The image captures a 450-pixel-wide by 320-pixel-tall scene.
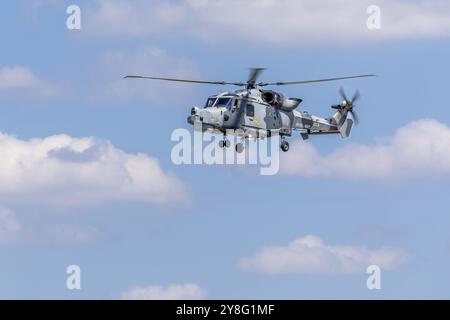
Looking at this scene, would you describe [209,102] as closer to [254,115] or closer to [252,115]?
[252,115]

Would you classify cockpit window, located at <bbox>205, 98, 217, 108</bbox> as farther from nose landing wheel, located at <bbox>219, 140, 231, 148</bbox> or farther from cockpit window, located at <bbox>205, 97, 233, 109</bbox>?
nose landing wheel, located at <bbox>219, 140, 231, 148</bbox>

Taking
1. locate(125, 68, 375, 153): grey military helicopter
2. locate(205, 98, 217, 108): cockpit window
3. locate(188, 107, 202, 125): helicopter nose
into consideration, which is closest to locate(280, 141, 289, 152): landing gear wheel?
locate(125, 68, 375, 153): grey military helicopter

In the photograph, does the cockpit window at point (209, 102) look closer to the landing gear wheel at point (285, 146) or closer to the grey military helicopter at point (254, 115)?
the grey military helicopter at point (254, 115)

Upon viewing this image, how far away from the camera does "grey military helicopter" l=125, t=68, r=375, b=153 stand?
12800 cm

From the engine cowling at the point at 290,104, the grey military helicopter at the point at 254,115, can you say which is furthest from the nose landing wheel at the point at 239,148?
the engine cowling at the point at 290,104

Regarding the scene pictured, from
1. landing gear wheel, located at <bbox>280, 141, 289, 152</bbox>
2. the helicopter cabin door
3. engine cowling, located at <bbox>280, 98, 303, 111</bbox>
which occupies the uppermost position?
engine cowling, located at <bbox>280, 98, 303, 111</bbox>

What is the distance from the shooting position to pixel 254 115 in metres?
133

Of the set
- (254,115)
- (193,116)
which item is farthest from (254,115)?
(193,116)

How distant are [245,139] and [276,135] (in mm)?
5730

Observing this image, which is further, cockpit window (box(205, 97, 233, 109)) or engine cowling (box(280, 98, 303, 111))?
engine cowling (box(280, 98, 303, 111))

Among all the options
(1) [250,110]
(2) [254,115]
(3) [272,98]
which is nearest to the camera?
(1) [250,110]
